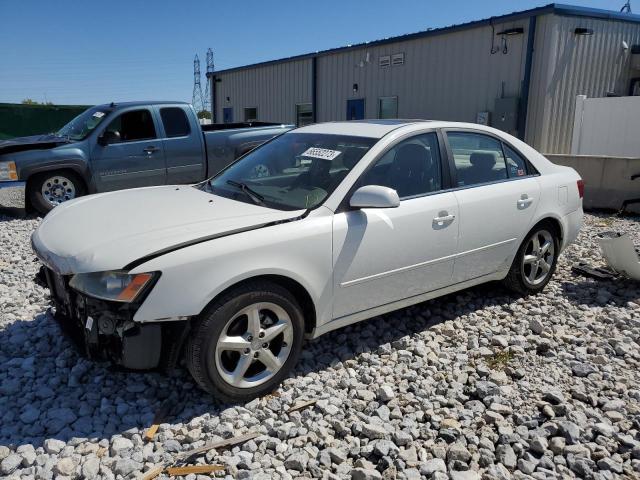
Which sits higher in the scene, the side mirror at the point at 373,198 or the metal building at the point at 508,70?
the metal building at the point at 508,70

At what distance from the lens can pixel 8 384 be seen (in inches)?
128

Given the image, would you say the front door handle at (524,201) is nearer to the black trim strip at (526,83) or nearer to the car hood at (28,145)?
the car hood at (28,145)

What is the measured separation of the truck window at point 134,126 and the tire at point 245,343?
629cm

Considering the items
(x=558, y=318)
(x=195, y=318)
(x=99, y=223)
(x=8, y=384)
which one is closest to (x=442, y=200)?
(x=558, y=318)

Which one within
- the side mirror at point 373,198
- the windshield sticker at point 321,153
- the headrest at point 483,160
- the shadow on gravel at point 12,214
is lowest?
the shadow on gravel at point 12,214

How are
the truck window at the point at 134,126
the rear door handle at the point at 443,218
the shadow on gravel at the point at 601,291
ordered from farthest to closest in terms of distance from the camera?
the truck window at the point at 134,126
the shadow on gravel at the point at 601,291
the rear door handle at the point at 443,218

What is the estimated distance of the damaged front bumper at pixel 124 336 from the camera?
2721mm

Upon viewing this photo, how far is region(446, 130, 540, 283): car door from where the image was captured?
4039mm

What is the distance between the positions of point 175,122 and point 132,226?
6182 millimetres

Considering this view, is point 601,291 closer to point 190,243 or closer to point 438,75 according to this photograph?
point 190,243

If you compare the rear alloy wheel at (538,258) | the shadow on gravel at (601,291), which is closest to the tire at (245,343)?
the rear alloy wheel at (538,258)

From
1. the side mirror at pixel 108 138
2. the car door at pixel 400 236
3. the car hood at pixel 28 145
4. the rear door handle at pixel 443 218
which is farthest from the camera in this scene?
the side mirror at pixel 108 138

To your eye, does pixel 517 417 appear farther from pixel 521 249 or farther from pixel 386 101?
pixel 386 101

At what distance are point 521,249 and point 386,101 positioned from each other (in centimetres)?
1228
